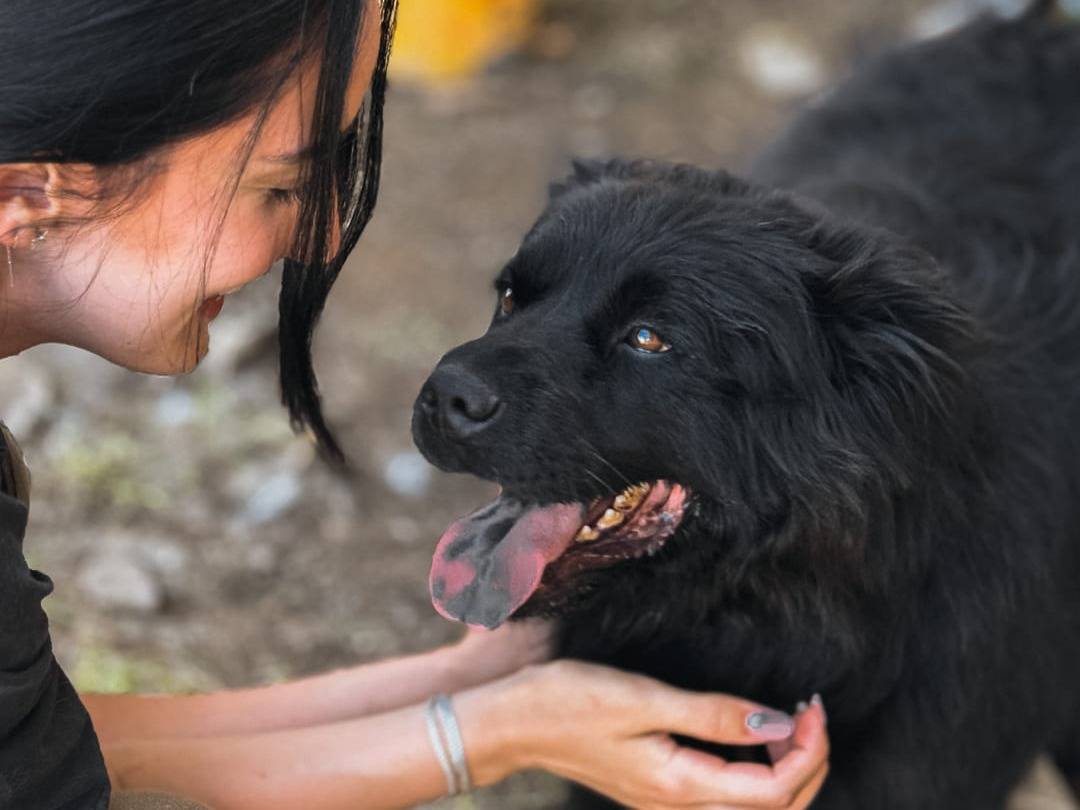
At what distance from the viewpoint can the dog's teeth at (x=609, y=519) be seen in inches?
75.5

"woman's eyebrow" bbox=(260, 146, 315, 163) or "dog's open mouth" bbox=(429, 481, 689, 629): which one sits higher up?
"woman's eyebrow" bbox=(260, 146, 315, 163)

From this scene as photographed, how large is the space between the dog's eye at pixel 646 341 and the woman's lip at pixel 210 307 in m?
0.54

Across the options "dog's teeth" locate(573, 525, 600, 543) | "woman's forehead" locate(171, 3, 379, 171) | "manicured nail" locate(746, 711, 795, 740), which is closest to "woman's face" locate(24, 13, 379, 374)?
"woman's forehead" locate(171, 3, 379, 171)

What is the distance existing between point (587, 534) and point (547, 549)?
2.4 inches

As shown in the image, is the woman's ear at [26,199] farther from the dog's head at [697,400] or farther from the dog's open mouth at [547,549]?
the dog's open mouth at [547,549]

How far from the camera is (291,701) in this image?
7.27ft

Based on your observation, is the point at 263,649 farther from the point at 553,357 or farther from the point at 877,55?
the point at 877,55

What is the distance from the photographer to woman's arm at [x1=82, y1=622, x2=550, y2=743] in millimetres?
2160

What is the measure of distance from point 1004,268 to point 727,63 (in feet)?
10.3

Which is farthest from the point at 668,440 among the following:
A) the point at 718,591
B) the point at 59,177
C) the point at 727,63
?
the point at 727,63

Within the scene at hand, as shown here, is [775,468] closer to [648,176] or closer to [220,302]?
[648,176]

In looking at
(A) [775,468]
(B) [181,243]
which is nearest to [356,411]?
(A) [775,468]

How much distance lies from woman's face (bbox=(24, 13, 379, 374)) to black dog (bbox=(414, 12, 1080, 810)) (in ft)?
1.07

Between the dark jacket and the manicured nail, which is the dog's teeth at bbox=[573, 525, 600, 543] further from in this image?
the dark jacket
